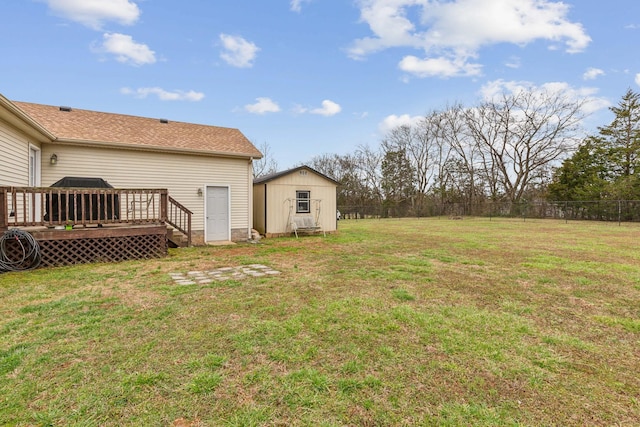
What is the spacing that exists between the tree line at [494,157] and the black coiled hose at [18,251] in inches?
905

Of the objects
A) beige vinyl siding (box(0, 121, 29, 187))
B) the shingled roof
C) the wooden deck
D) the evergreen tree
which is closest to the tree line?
the evergreen tree

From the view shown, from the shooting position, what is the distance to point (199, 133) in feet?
34.8

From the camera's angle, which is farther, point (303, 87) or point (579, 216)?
point (579, 216)

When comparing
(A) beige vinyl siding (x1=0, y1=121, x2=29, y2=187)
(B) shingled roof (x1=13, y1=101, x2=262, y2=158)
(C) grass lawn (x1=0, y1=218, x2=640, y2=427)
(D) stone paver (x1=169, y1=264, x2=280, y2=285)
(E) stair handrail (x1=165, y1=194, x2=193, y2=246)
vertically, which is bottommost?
(C) grass lawn (x1=0, y1=218, x2=640, y2=427)

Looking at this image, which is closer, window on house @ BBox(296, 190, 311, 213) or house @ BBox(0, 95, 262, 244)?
house @ BBox(0, 95, 262, 244)

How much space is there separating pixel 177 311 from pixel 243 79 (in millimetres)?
13959

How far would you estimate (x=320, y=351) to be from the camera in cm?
252

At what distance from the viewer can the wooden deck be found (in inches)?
225

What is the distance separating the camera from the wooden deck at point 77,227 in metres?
5.72

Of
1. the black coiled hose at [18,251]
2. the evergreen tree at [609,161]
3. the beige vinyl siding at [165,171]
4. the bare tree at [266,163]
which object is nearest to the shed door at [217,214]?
the beige vinyl siding at [165,171]

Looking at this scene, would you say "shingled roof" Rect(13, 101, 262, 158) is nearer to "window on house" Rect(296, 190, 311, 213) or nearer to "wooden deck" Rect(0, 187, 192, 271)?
"wooden deck" Rect(0, 187, 192, 271)

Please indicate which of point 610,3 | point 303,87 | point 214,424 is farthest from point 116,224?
point 610,3

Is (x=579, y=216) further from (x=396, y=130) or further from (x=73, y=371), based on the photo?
(x=73, y=371)

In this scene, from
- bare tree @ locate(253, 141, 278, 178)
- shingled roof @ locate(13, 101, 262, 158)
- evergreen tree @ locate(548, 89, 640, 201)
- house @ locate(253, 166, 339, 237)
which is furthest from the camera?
bare tree @ locate(253, 141, 278, 178)
